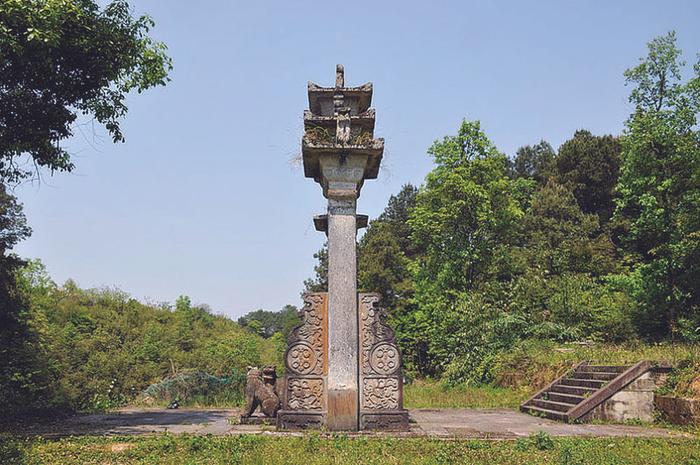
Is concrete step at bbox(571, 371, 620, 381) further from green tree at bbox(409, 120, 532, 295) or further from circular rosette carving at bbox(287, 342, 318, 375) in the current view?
green tree at bbox(409, 120, 532, 295)

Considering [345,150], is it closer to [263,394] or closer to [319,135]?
Result: [319,135]

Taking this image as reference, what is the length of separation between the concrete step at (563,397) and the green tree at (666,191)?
12.1 m

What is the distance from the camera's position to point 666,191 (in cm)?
2300

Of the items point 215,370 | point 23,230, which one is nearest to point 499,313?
point 215,370

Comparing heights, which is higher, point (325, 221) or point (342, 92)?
point (342, 92)

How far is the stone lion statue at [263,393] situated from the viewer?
31.3 ft

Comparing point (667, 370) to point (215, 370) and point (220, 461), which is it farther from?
point (215, 370)

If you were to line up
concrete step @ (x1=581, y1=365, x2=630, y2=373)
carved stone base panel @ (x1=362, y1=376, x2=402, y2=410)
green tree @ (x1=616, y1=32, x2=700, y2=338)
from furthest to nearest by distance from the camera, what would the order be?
green tree @ (x1=616, y1=32, x2=700, y2=338)
concrete step @ (x1=581, y1=365, x2=630, y2=373)
carved stone base panel @ (x1=362, y1=376, x2=402, y2=410)

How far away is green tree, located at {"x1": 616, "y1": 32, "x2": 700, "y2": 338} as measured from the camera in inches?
868

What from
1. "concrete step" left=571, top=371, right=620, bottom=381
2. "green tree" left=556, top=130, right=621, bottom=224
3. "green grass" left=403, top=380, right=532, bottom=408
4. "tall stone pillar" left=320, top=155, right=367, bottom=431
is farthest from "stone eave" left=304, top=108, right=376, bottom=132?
"green tree" left=556, top=130, right=621, bottom=224

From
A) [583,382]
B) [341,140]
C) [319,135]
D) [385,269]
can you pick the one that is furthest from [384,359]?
[385,269]

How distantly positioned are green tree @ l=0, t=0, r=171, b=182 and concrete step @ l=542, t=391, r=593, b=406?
33.9 ft

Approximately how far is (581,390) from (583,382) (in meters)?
0.38

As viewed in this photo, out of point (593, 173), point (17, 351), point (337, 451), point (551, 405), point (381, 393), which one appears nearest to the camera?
point (337, 451)
